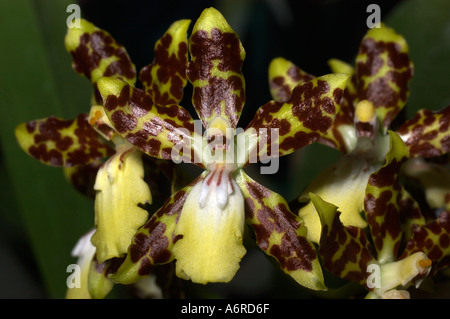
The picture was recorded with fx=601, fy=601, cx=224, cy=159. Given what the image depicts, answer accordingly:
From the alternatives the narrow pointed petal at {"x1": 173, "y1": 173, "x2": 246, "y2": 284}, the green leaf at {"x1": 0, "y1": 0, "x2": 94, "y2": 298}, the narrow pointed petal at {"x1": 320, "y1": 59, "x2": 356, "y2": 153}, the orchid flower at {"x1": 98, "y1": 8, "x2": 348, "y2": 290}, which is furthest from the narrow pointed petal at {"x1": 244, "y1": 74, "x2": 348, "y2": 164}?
the green leaf at {"x1": 0, "y1": 0, "x2": 94, "y2": 298}

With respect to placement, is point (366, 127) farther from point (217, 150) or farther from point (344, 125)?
point (217, 150)

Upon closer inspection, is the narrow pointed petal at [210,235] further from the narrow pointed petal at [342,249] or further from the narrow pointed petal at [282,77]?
the narrow pointed petal at [282,77]

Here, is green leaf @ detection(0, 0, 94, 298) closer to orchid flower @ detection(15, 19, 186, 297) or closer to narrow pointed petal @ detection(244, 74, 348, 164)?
orchid flower @ detection(15, 19, 186, 297)

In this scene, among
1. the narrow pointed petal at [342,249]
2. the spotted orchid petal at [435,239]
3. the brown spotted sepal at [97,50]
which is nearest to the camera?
the narrow pointed petal at [342,249]

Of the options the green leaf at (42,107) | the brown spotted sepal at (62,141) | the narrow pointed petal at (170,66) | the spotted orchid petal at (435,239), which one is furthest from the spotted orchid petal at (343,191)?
the green leaf at (42,107)

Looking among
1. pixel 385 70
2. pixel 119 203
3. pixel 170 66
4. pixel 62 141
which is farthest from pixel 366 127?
pixel 62 141

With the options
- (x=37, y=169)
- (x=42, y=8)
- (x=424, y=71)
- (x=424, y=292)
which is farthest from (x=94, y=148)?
(x=424, y=71)
